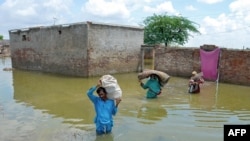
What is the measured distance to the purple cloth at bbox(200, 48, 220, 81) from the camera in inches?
573

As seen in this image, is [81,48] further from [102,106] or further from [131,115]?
[102,106]

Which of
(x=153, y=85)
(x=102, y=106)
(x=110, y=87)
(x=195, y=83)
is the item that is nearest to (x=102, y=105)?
(x=102, y=106)

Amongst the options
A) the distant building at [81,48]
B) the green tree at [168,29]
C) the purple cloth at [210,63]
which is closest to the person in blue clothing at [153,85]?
the purple cloth at [210,63]

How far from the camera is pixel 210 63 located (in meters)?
14.8

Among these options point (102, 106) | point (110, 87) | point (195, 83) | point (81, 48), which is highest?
point (81, 48)

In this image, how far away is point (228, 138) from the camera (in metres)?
3.95

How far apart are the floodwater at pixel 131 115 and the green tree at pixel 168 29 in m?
17.8

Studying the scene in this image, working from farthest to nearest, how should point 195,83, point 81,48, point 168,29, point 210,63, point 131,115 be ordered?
point 168,29 < point 81,48 < point 210,63 < point 195,83 < point 131,115

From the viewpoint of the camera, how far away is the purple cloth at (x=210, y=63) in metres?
14.6

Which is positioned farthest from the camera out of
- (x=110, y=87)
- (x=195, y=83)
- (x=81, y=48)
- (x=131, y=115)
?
(x=81, y=48)

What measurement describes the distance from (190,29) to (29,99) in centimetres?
2297

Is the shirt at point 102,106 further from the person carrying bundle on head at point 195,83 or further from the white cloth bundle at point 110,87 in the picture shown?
the person carrying bundle on head at point 195,83

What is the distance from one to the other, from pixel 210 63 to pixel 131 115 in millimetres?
8148

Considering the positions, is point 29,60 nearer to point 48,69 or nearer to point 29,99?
point 48,69
